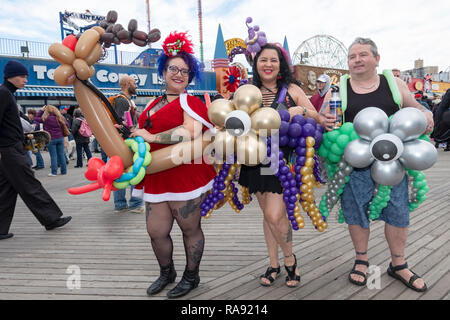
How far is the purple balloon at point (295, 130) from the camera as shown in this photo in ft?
5.83

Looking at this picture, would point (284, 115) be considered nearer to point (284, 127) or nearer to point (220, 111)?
point (284, 127)

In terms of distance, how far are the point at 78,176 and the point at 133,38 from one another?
20.5 feet

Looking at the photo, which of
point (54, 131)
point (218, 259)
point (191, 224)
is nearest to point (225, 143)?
point (191, 224)

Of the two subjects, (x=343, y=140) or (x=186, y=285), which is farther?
(x=186, y=285)

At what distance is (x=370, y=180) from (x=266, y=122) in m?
0.82

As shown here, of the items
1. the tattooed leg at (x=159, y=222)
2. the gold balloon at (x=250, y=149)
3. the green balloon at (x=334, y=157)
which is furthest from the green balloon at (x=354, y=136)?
the tattooed leg at (x=159, y=222)

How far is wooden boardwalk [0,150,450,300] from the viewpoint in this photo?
83.2 inches

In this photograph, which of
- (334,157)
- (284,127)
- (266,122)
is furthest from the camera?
(334,157)

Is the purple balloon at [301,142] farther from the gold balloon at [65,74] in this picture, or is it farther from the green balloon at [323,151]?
the gold balloon at [65,74]

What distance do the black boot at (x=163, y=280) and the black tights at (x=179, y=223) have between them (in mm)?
170

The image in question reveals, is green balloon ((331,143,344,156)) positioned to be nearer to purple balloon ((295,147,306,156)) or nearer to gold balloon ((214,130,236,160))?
purple balloon ((295,147,306,156))

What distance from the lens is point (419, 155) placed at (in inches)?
66.1

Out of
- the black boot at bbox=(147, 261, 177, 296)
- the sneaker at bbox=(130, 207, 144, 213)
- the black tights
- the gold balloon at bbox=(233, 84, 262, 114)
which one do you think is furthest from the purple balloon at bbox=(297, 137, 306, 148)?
the sneaker at bbox=(130, 207, 144, 213)
